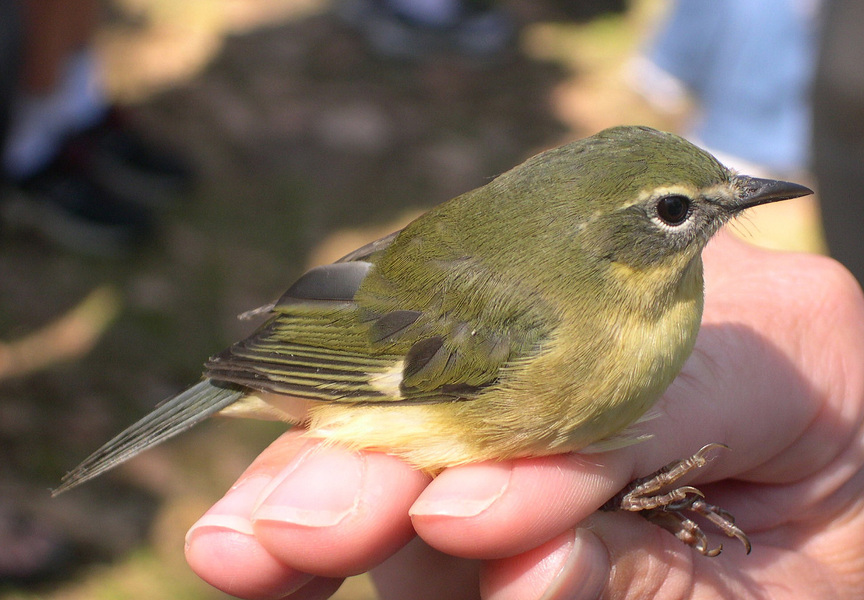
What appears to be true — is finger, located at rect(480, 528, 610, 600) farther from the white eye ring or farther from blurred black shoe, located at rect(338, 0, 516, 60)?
blurred black shoe, located at rect(338, 0, 516, 60)

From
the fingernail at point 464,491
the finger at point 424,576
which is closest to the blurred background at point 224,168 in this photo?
the finger at point 424,576

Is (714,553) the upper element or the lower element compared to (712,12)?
lower

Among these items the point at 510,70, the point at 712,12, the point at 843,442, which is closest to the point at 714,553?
the point at 843,442

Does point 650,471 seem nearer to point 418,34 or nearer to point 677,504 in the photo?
point 677,504

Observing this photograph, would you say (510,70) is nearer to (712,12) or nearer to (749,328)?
(712,12)

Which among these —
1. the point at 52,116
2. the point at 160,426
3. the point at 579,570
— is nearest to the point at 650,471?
the point at 579,570

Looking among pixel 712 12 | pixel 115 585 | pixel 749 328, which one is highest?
pixel 712 12

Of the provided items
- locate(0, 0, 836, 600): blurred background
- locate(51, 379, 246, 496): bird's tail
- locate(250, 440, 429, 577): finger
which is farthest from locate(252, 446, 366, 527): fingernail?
locate(0, 0, 836, 600): blurred background
